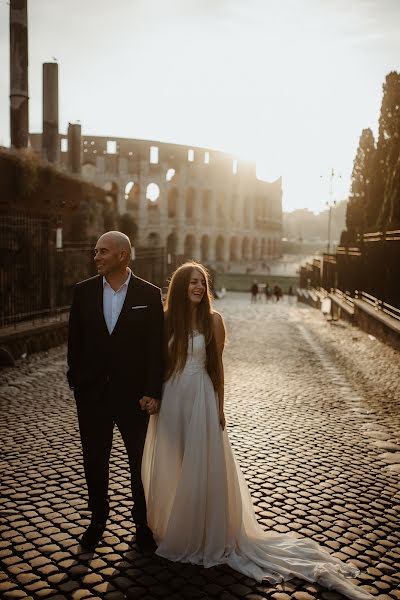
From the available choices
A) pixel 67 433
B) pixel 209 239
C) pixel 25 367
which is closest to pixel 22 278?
pixel 25 367

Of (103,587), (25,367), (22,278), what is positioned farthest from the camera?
(22,278)

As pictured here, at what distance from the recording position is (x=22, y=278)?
11.3 m

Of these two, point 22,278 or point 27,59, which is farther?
point 27,59

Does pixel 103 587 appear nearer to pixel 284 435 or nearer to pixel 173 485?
pixel 173 485

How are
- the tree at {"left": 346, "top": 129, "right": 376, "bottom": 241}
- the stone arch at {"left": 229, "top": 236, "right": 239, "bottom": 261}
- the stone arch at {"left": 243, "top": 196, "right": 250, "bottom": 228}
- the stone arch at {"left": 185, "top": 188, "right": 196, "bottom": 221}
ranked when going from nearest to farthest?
the tree at {"left": 346, "top": 129, "right": 376, "bottom": 241} → the stone arch at {"left": 185, "top": 188, "right": 196, "bottom": 221} → the stone arch at {"left": 229, "top": 236, "right": 239, "bottom": 261} → the stone arch at {"left": 243, "top": 196, "right": 250, "bottom": 228}

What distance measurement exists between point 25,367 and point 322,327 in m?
9.24

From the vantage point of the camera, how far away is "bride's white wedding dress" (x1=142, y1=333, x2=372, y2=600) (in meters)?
3.06

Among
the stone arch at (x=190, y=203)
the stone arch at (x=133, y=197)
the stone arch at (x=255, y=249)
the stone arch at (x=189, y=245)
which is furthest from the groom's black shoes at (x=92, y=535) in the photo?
Answer: the stone arch at (x=255, y=249)

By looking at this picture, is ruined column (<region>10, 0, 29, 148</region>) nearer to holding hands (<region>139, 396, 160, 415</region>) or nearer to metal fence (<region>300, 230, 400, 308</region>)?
metal fence (<region>300, 230, 400, 308</region>)

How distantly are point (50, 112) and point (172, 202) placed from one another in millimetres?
36997

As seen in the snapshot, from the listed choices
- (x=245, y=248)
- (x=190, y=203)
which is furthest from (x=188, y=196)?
(x=245, y=248)

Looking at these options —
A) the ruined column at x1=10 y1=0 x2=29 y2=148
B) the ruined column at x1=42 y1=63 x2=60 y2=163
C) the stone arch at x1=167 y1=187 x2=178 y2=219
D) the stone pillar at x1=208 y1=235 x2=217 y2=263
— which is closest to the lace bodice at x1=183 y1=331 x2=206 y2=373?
the ruined column at x1=10 y1=0 x2=29 y2=148

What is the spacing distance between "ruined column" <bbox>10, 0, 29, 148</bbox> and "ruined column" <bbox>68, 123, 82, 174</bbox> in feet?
15.5

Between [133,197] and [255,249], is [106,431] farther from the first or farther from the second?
[255,249]
